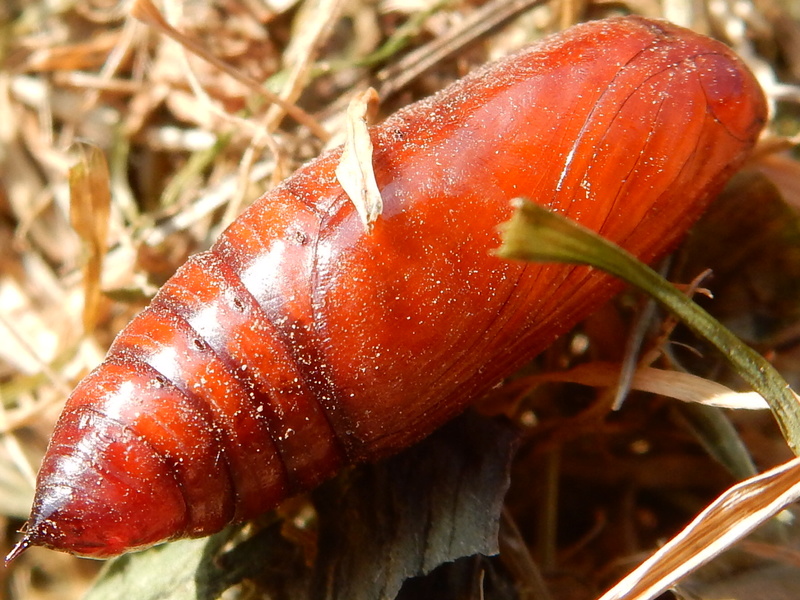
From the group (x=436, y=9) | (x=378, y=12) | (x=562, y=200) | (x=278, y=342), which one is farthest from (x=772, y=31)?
(x=278, y=342)

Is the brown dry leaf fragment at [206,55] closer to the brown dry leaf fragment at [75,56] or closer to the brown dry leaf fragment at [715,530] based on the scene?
the brown dry leaf fragment at [75,56]

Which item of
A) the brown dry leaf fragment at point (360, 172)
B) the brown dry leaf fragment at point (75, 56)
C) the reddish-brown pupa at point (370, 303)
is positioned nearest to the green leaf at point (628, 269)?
the reddish-brown pupa at point (370, 303)

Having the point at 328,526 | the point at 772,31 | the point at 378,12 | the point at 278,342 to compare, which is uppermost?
the point at 378,12

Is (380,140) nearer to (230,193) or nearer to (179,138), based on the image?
(230,193)

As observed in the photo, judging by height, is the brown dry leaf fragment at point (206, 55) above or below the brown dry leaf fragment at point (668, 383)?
above

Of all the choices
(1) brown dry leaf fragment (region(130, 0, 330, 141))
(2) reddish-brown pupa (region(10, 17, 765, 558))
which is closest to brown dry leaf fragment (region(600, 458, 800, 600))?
(2) reddish-brown pupa (region(10, 17, 765, 558))

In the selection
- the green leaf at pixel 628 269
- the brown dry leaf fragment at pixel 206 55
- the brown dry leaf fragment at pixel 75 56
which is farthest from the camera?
the brown dry leaf fragment at pixel 75 56

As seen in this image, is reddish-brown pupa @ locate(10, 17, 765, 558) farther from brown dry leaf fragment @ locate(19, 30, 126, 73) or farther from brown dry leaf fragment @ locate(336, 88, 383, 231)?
brown dry leaf fragment @ locate(19, 30, 126, 73)

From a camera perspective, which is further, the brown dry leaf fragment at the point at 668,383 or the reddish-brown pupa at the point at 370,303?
the brown dry leaf fragment at the point at 668,383
